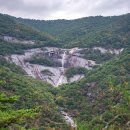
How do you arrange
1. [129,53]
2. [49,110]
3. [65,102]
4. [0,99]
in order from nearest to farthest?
[0,99] → [49,110] → [65,102] → [129,53]

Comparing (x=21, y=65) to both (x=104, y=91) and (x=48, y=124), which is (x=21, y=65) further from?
(x=48, y=124)

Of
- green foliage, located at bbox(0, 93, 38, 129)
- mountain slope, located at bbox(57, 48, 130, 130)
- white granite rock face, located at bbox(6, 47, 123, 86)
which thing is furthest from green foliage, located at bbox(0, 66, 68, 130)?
green foliage, located at bbox(0, 93, 38, 129)

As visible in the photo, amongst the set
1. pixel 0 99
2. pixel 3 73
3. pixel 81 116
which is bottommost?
pixel 81 116

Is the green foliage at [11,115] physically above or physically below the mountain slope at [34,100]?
above

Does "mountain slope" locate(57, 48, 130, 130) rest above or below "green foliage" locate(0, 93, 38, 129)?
below

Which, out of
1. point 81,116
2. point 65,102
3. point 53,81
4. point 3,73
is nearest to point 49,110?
point 81,116

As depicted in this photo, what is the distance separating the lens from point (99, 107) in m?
116

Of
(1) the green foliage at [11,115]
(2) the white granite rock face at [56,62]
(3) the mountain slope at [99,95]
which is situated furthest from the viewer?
(2) the white granite rock face at [56,62]

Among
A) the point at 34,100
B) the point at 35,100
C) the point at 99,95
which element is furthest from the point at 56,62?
the point at 34,100

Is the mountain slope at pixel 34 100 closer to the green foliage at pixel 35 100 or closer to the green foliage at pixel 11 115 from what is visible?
the green foliage at pixel 35 100

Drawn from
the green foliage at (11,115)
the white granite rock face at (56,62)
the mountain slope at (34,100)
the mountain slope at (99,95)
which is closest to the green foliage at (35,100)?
the mountain slope at (34,100)

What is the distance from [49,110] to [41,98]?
1088 cm

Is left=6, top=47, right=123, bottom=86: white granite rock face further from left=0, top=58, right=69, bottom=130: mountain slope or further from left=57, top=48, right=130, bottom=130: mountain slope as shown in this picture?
left=0, top=58, right=69, bottom=130: mountain slope

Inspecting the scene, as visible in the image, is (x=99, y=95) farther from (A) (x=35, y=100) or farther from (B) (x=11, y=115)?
(B) (x=11, y=115)
